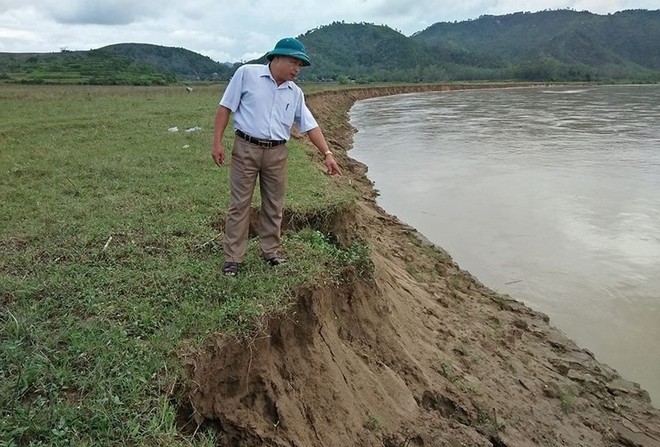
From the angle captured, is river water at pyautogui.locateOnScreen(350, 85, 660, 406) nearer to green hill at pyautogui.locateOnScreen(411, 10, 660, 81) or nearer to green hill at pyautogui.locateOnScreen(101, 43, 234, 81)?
green hill at pyautogui.locateOnScreen(411, 10, 660, 81)

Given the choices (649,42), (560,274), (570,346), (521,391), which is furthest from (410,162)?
(649,42)

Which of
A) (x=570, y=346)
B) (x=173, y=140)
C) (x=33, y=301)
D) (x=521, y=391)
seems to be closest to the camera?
(x=33, y=301)

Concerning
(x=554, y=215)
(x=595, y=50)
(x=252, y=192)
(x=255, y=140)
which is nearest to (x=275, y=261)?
(x=252, y=192)

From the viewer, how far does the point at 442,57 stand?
138875 millimetres

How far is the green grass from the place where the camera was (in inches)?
120

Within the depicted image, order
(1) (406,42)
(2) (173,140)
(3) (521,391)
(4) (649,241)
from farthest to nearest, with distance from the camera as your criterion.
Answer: (1) (406,42), (2) (173,140), (4) (649,241), (3) (521,391)

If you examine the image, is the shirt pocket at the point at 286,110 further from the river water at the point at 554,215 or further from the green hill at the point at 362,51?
the green hill at the point at 362,51

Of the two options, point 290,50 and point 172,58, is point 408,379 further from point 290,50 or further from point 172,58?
point 172,58

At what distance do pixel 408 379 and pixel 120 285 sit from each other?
2614mm

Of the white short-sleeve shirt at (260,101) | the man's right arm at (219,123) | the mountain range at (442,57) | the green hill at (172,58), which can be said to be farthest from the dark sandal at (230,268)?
the green hill at (172,58)

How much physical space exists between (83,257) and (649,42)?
180 m

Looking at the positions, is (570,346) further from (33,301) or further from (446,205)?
(446,205)

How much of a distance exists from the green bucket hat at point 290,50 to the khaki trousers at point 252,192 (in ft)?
2.46

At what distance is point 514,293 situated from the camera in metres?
8.67
